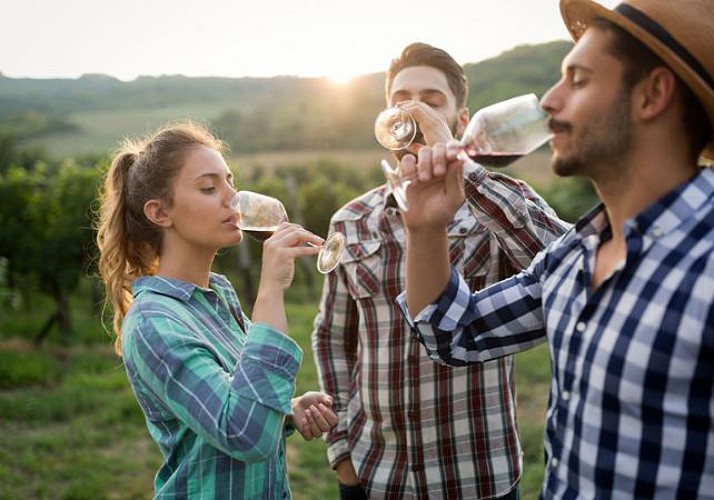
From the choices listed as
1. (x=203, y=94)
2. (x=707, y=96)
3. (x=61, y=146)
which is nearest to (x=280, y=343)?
(x=707, y=96)

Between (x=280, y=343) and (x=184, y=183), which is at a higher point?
(x=184, y=183)

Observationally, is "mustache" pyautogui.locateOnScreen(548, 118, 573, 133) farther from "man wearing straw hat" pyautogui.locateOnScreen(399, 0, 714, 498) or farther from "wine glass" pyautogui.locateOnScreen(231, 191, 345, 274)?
"wine glass" pyautogui.locateOnScreen(231, 191, 345, 274)

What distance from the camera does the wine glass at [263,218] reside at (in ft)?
7.54

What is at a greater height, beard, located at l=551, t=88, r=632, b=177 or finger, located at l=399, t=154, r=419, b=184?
beard, located at l=551, t=88, r=632, b=177

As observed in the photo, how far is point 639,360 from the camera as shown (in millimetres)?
1504

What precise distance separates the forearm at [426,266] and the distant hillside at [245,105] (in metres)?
14.6

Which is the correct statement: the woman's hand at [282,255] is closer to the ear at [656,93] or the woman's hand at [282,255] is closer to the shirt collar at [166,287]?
the shirt collar at [166,287]

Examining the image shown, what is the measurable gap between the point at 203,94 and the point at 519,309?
28731mm

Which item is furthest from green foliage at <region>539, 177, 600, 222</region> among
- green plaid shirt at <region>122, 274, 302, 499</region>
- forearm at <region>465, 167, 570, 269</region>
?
green plaid shirt at <region>122, 274, 302, 499</region>

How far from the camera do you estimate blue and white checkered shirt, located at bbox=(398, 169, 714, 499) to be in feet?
4.81

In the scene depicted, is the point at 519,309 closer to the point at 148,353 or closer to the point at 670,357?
the point at 670,357

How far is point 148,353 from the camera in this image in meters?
1.95

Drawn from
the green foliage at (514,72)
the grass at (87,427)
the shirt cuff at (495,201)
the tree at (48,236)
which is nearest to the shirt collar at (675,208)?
the shirt cuff at (495,201)

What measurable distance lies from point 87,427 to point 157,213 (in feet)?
15.3
